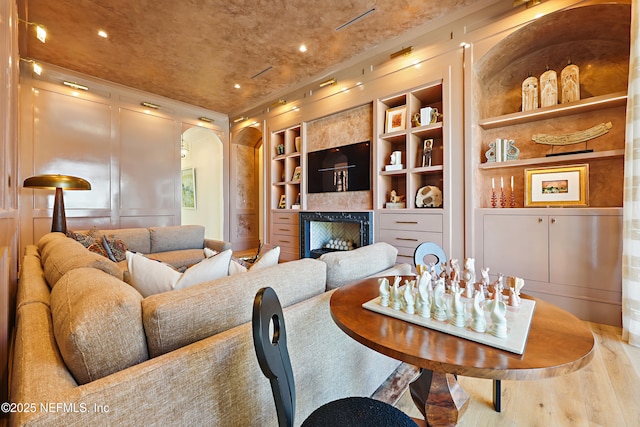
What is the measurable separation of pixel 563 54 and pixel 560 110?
807 millimetres

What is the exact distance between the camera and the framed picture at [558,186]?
2.57 m

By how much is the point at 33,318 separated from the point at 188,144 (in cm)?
716

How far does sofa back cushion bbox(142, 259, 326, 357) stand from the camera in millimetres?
835

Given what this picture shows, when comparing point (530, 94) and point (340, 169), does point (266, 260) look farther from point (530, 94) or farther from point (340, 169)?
point (530, 94)

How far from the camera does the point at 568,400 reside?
59.3 inches

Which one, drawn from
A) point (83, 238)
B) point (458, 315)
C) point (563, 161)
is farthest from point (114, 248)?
point (563, 161)

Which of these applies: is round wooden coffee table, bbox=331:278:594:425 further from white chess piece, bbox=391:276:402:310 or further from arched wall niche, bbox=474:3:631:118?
arched wall niche, bbox=474:3:631:118

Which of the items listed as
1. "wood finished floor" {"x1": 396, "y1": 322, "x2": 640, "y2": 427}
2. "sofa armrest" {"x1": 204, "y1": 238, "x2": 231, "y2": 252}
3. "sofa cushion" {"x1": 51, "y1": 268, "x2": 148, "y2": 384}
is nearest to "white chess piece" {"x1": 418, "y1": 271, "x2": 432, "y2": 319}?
"wood finished floor" {"x1": 396, "y1": 322, "x2": 640, "y2": 427}

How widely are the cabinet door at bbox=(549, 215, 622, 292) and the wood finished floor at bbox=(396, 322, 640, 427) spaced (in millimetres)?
737

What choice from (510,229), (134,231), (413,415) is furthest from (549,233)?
(134,231)

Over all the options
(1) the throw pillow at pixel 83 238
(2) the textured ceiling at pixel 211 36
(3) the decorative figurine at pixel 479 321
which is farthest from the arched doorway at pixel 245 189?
(3) the decorative figurine at pixel 479 321

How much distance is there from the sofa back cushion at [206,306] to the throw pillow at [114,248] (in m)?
2.86

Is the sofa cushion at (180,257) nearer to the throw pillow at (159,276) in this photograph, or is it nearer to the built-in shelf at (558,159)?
the throw pillow at (159,276)

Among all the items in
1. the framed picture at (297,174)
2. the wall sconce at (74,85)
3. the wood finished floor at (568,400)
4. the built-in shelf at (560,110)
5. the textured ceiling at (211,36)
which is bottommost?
the wood finished floor at (568,400)
